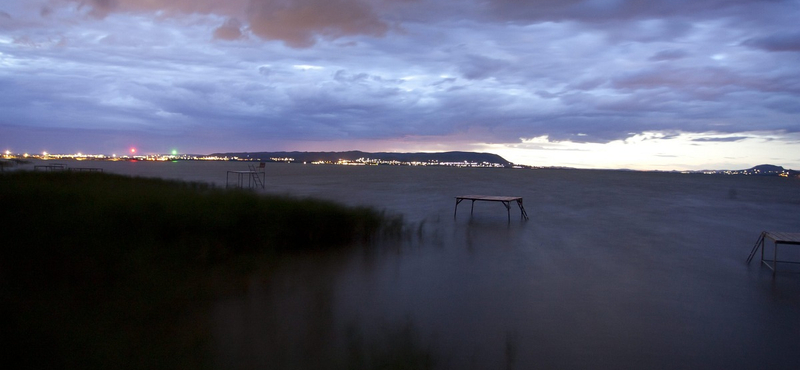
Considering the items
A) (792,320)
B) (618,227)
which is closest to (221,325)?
(792,320)

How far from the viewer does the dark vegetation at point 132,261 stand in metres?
3.76

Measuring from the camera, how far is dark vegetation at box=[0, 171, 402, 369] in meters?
3.76

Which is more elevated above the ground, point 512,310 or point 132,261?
point 132,261

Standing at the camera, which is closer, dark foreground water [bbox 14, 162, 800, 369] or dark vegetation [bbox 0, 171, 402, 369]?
dark vegetation [bbox 0, 171, 402, 369]

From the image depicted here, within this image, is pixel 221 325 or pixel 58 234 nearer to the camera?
pixel 221 325

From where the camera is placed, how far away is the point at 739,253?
10547 millimetres

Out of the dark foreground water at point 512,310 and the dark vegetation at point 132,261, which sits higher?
the dark vegetation at point 132,261

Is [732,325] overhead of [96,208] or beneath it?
beneath

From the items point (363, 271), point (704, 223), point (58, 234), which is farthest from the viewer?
point (704, 223)

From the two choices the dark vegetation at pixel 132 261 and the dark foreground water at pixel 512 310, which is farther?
the dark foreground water at pixel 512 310

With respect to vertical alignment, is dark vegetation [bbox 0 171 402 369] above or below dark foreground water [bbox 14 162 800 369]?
above

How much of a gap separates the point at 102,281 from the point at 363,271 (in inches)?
131

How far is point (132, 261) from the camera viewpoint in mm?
5973

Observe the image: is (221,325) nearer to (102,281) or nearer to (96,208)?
(102,281)
